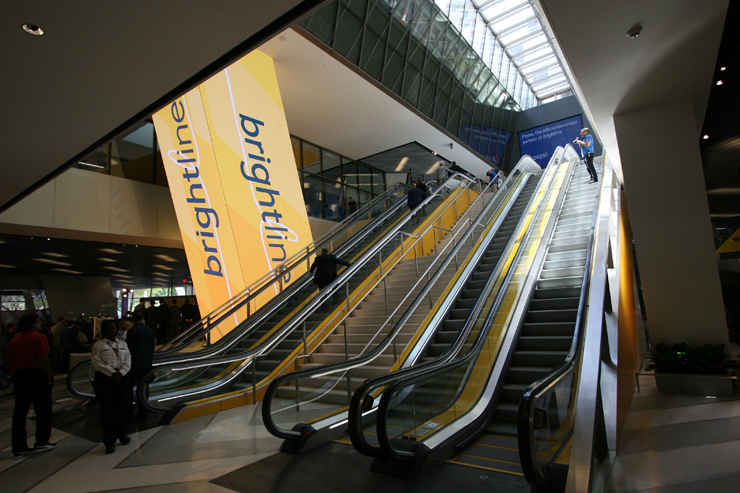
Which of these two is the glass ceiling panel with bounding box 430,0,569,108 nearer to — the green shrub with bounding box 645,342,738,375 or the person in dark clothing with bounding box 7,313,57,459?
the green shrub with bounding box 645,342,738,375

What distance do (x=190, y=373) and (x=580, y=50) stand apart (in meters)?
6.47

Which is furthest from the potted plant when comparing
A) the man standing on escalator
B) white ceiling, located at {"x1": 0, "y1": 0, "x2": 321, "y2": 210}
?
white ceiling, located at {"x1": 0, "y1": 0, "x2": 321, "y2": 210}

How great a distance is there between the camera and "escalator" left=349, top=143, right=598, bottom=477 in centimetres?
356

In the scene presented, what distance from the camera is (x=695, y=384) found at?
630 centimetres

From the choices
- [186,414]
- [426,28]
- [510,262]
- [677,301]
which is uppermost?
[426,28]

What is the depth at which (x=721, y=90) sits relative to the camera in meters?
7.49

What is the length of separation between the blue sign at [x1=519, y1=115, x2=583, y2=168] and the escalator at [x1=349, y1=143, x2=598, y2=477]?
19.8 meters

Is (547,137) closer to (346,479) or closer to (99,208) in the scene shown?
(99,208)

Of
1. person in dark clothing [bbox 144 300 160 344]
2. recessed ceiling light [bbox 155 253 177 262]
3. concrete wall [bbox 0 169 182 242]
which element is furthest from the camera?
recessed ceiling light [bbox 155 253 177 262]

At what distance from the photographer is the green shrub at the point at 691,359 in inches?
244

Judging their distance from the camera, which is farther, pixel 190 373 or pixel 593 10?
pixel 190 373

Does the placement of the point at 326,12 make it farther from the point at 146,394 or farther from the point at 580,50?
the point at 146,394

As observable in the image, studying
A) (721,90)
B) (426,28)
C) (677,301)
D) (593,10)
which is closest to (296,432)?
(593,10)

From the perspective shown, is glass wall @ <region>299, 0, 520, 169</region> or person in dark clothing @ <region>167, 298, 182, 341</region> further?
person in dark clothing @ <region>167, 298, 182, 341</region>
